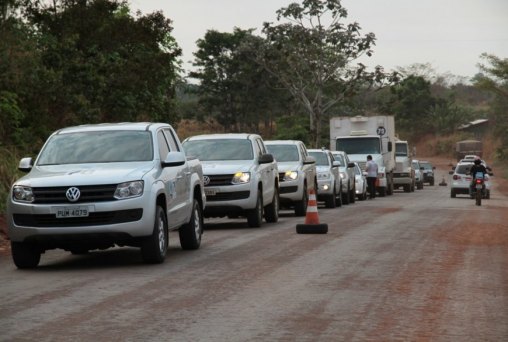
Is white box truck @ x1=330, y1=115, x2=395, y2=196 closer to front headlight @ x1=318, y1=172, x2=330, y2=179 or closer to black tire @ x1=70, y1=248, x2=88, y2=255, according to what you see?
front headlight @ x1=318, y1=172, x2=330, y2=179

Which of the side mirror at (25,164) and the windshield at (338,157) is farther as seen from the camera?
the windshield at (338,157)

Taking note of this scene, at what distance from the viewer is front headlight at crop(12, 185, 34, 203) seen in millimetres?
13808

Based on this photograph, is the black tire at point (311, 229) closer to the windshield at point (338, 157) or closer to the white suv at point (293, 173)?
the white suv at point (293, 173)

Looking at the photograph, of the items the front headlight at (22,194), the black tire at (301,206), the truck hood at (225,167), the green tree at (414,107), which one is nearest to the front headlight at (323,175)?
the black tire at (301,206)

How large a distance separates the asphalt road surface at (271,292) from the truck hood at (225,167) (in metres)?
2.68

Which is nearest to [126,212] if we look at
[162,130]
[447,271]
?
[162,130]

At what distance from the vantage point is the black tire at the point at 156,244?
1398 cm

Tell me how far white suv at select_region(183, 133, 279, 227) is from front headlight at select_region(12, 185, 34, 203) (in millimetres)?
7121

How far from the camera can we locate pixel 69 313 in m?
9.84

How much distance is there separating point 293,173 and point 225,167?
5.28 m

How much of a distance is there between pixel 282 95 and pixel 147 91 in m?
39.7

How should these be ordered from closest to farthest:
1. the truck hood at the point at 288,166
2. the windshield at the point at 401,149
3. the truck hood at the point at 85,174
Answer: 1. the truck hood at the point at 85,174
2. the truck hood at the point at 288,166
3. the windshield at the point at 401,149

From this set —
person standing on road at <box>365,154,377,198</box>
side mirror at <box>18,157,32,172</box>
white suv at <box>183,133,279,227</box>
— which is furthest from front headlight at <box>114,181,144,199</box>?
person standing on road at <box>365,154,377,198</box>

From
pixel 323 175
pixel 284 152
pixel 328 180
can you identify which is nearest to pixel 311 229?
pixel 284 152
